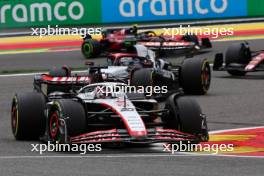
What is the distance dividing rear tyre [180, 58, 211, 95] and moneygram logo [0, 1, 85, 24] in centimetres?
1367

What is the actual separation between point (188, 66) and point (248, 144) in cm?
674

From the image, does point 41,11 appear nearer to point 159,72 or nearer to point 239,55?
point 239,55

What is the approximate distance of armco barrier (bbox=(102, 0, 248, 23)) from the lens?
3447 centimetres

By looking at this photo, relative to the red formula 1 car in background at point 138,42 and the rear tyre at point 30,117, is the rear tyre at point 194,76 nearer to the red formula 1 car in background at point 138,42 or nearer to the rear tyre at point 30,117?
the rear tyre at point 30,117

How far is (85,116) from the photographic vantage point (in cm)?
1330

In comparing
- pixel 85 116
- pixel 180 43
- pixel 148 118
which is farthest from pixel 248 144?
pixel 180 43

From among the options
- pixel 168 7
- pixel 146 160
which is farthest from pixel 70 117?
pixel 168 7

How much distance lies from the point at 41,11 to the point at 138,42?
21.5 ft

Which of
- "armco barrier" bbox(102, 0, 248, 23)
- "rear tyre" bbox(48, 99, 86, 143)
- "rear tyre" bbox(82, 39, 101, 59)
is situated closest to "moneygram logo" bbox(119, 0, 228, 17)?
"armco barrier" bbox(102, 0, 248, 23)

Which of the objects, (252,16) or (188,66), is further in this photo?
(252,16)

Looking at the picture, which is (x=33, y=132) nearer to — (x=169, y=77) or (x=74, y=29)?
(x=169, y=77)

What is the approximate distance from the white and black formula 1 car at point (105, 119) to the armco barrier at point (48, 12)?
18867mm

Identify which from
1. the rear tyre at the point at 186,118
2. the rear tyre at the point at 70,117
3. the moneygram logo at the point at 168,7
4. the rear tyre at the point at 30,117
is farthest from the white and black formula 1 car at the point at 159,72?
the moneygram logo at the point at 168,7

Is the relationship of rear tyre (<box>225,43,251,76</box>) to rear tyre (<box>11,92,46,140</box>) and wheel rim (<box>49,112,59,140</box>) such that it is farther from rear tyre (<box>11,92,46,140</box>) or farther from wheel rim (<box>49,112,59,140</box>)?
wheel rim (<box>49,112,59,140</box>)
